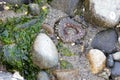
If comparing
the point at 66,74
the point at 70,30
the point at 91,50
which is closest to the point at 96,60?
the point at 91,50

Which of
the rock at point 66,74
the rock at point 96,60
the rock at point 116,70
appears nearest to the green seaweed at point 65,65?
the rock at point 66,74

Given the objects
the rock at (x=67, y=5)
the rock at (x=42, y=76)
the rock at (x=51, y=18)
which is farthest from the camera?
the rock at (x=67, y=5)

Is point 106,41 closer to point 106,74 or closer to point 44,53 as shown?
point 106,74

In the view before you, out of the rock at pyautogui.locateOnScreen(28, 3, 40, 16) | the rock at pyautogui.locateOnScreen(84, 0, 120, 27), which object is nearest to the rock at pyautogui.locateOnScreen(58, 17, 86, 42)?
the rock at pyautogui.locateOnScreen(84, 0, 120, 27)

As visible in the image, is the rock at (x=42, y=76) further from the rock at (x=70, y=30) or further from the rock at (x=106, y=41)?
the rock at (x=106, y=41)

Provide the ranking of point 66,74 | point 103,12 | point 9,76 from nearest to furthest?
point 9,76 → point 66,74 → point 103,12

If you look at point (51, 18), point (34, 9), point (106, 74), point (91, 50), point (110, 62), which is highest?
point (34, 9)

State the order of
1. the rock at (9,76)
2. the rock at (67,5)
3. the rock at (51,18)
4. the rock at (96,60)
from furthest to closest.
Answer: the rock at (67,5), the rock at (51,18), the rock at (96,60), the rock at (9,76)

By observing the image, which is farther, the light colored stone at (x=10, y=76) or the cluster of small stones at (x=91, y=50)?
the cluster of small stones at (x=91, y=50)
